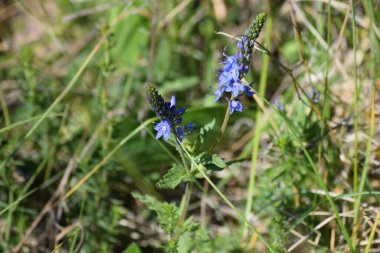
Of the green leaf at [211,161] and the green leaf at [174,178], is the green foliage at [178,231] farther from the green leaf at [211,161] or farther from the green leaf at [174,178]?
the green leaf at [211,161]

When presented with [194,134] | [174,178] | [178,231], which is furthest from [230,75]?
[194,134]

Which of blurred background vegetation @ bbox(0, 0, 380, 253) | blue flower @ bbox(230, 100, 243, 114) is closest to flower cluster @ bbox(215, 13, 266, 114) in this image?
blue flower @ bbox(230, 100, 243, 114)

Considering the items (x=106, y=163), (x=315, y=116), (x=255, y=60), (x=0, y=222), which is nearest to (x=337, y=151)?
(x=315, y=116)

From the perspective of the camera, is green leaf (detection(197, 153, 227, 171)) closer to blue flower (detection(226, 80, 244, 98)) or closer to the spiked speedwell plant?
the spiked speedwell plant

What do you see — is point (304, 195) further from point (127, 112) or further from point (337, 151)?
point (127, 112)

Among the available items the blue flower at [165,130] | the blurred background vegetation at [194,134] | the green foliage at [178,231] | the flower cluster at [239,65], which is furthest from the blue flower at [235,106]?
the green foliage at [178,231]

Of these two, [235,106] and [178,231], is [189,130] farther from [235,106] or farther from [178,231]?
[178,231]
